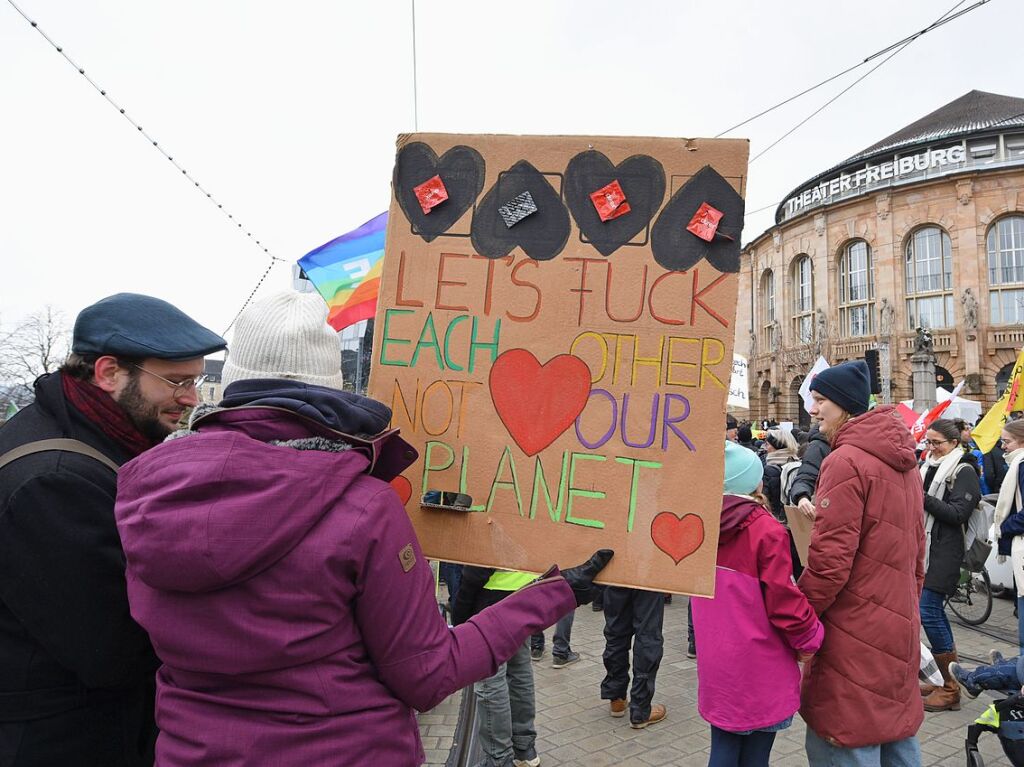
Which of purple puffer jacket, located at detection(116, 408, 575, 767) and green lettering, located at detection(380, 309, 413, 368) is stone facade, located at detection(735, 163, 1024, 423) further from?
purple puffer jacket, located at detection(116, 408, 575, 767)

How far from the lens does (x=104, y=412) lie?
71.6 inches

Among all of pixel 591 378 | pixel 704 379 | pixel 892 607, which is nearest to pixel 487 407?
pixel 591 378

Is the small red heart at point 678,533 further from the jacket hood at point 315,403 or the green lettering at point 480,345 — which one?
the jacket hood at point 315,403

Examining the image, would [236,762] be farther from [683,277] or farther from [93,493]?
[683,277]

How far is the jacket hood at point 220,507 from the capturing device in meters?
1.22

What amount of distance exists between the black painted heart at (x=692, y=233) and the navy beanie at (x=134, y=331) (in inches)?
53.4

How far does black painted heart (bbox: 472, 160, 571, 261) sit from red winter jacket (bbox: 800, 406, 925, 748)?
1.56m

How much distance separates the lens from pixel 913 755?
266 centimetres

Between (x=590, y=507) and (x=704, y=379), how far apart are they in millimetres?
488

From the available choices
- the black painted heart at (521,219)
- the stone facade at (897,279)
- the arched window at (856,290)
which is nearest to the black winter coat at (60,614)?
the black painted heart at (521,219)

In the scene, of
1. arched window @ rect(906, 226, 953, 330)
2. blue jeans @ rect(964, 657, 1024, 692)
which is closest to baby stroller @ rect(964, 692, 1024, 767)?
blue jeans @ rect(964, 657, 1024, 692)

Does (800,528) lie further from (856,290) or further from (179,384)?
(856,290)

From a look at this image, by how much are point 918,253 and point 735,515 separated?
145ft

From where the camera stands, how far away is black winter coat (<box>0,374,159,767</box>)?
61.6 inches
